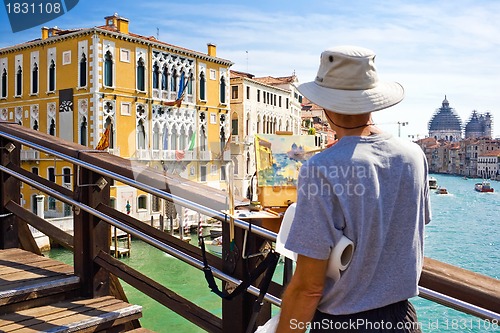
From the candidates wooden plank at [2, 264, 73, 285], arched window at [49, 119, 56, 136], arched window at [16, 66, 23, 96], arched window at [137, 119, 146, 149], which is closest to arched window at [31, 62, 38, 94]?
arched window at [16, 66, 23, 96]

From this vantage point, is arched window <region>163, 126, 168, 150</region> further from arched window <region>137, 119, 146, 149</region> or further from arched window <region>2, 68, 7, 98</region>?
arched window <region>2, 68, 7, 98</region>

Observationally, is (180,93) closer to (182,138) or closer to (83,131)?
(182,138)

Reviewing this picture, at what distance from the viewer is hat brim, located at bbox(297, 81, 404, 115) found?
1155mm

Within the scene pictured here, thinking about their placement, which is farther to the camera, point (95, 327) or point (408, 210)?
point (95, 327)

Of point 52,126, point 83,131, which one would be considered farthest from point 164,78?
point 52,126

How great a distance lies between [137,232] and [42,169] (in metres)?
22.0

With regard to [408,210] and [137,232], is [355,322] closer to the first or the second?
[408,210]

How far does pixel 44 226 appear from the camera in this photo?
2.74m

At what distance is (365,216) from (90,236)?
1528 mm

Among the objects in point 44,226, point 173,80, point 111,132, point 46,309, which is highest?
point 173,80

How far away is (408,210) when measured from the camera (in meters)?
1.15

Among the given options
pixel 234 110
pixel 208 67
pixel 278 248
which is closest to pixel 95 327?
pixel 278 248

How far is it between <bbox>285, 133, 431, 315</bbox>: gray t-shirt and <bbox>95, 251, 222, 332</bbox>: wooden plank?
29.9 inches

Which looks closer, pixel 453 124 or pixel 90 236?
pixel 90 236
